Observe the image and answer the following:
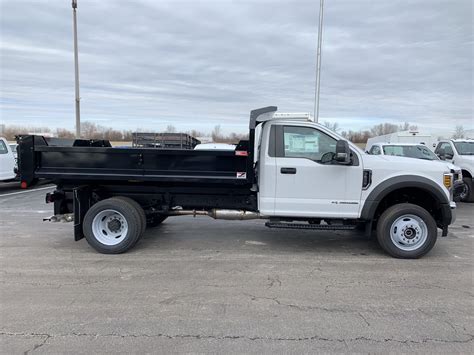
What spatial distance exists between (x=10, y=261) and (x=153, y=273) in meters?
2.26

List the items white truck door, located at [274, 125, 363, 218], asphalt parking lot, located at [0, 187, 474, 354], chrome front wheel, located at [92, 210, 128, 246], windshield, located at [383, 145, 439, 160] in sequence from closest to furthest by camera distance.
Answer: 1. asphalt parking lot, located at [0, 187, 474, 354]
2. white truck door, located at [274, 125, 363, 218]
3. chrome front wheel, located at [92, 210, 128, 246]
4. windshield, located at [383, 145, 439, 160]

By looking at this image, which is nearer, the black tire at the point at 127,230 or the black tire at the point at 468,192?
the black tire at the point at 127,230

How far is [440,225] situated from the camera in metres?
6.37

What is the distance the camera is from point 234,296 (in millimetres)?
4613

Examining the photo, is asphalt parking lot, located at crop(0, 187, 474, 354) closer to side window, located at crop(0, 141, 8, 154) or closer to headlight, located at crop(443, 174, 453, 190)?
headlight, located at crop(443, 174, 453, 190)

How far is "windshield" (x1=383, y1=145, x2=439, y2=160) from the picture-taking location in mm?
11933

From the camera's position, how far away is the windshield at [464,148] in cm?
1287

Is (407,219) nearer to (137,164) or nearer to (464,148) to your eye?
(137,164)

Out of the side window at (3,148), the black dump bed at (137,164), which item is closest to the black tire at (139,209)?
the black dump bed at (137,164)

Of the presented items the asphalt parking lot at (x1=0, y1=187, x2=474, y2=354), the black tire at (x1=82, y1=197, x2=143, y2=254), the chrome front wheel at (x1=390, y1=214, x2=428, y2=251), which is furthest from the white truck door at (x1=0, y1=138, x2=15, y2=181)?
the chrome front wheel at (x1=390, y1=214, x2=428, y2=251)

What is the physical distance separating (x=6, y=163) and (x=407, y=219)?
43.9 feet

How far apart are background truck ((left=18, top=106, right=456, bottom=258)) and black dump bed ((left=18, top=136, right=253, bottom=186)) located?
2 centimetres

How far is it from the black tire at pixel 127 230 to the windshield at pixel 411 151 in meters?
8.79

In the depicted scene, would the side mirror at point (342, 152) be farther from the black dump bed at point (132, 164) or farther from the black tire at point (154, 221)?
the black tire at point (154, 221)
